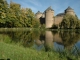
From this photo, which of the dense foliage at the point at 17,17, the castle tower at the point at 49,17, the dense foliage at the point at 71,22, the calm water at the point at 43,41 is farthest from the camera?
the castle tower at the point at 49,17

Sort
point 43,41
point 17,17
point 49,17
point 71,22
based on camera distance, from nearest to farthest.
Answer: point 43,41
point 17,17
point 71,22
point 49,17

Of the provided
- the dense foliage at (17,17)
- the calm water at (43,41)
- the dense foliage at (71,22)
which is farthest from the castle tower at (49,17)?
the calm water at (43,41)

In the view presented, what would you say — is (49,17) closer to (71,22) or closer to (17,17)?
→ (71,22)

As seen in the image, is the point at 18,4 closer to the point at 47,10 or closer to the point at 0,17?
the point at 0,17

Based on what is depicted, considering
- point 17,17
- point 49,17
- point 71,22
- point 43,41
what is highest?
point 49,17

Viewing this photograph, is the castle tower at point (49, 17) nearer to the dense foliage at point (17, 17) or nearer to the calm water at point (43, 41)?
the dense foliage at point (17, 17)

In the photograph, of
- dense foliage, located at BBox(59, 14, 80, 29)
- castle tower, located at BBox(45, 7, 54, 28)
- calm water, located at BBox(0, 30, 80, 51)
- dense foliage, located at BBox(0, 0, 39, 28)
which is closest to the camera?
calm water, located at BBox(0, 30, 80, 51)

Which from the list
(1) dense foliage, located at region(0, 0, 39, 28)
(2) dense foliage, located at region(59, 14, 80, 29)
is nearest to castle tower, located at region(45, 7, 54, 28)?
(2) dense foliage, located at region(59, 14, 80, 29)

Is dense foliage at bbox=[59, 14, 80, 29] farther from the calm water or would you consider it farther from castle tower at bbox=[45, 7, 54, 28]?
the calm water

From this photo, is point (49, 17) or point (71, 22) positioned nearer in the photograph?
point (71, 22)

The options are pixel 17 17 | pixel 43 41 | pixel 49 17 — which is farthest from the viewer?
pixel 49 17

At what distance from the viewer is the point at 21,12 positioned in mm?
39000

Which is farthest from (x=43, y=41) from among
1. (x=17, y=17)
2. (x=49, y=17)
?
(x=49, y=17)

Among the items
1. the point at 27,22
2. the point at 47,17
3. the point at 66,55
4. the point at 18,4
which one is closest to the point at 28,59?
the point at 66,55
